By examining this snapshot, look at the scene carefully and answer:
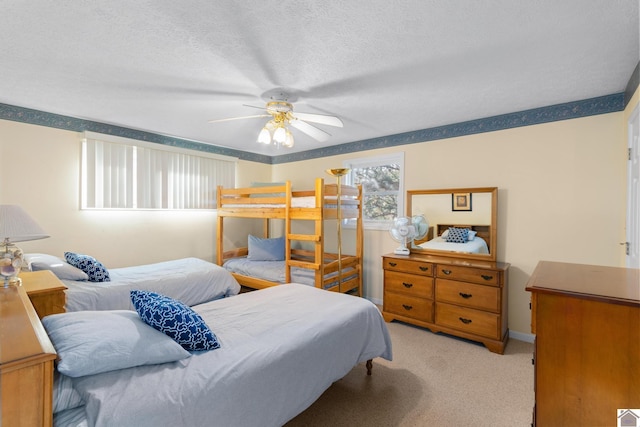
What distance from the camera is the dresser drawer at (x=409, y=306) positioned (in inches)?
123

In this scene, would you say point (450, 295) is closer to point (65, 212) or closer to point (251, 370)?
point (251, 370)

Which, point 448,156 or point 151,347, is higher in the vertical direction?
point 448,156

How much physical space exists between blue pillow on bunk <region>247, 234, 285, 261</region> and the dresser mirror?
1982mm

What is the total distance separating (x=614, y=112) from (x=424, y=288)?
2.33 m

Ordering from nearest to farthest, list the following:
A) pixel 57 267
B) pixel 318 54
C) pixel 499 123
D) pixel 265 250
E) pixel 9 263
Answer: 1. pixel 9 263
2. pixel 318 54
3. pixel 57 267
4. pixel 499 123
5. pixel 265 250

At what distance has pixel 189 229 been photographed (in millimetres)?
4293

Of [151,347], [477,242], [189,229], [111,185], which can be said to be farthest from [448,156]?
[111,185]

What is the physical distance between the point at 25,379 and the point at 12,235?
48.8 inches

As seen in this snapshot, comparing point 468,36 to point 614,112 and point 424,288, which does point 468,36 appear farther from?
point 424,288

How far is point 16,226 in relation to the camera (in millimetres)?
1674

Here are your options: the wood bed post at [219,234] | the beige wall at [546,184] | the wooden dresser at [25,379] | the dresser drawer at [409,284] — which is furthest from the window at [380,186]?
the wooden dresser at [25,379]

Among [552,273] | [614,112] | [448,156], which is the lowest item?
[552,273]

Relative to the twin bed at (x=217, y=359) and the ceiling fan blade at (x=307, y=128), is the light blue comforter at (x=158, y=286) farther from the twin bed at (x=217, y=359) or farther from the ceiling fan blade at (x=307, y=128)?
the ceiling fan blade at (x=307, y=128)

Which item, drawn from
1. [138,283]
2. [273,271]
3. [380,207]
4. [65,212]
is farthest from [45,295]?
[380,207]
